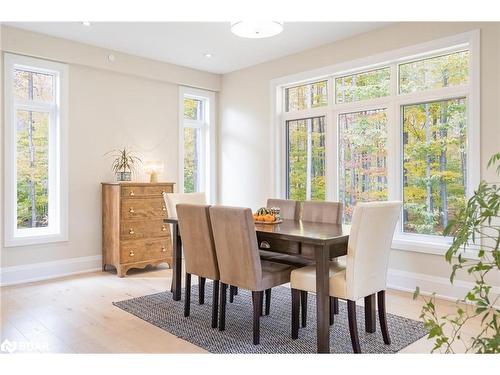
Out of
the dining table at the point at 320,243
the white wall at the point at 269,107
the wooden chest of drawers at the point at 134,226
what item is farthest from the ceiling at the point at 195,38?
the dining table at the point at 320,243

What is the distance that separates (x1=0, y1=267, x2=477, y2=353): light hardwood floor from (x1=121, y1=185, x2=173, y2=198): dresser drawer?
3.23 feet

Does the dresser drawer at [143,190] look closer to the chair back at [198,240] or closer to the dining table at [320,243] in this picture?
the chair back at [198,240]

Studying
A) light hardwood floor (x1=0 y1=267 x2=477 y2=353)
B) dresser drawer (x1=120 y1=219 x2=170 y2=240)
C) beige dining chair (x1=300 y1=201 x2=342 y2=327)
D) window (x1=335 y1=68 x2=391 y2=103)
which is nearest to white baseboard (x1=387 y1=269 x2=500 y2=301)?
light hardwood floor (x1=0 y1=267 x2=477 y2=353)

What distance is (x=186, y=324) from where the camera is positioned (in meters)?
3.19

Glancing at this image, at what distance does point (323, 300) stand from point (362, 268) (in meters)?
0.33

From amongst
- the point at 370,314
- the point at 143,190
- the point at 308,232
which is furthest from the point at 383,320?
the point at 143,190

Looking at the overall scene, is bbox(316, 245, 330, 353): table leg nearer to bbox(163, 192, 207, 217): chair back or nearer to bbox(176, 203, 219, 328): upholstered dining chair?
bbox(176, 203, 219, 328): upholstered dining chair

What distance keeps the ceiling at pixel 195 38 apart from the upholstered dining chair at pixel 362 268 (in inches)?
98.0

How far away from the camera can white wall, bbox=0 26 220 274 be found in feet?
14.9

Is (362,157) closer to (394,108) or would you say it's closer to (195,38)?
(394,108)

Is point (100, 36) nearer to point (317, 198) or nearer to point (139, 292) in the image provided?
point (139, 292)

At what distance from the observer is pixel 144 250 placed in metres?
4.94

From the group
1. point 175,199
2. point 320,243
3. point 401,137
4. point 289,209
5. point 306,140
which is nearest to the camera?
point 320,243
